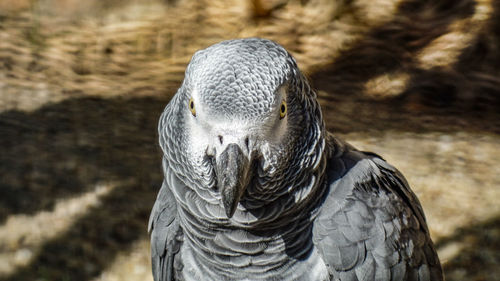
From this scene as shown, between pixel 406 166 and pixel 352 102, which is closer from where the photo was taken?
pixel 406 166

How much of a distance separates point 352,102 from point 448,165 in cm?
115

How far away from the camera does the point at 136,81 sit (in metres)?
5.34

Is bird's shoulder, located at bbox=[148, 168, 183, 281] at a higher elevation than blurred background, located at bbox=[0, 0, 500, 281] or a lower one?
higher

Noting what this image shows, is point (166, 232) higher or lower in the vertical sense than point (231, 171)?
lower

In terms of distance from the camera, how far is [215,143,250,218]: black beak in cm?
172

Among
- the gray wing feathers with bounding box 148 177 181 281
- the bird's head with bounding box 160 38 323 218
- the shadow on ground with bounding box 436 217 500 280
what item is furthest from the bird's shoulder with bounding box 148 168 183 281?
the shadow on ground with bounding box 436 217 500 280

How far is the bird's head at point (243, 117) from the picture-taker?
1.74 metres

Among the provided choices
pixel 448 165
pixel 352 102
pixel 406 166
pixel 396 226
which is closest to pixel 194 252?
pixel 396 226

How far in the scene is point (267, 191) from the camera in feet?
6.35

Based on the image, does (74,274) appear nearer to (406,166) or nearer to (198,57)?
(198,57)

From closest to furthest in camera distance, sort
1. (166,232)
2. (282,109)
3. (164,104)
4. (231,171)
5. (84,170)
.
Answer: (231,171) < (282,109) < (166,232) < (84,170) < (164,104)

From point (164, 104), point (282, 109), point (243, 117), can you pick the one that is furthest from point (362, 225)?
point (164, 104)

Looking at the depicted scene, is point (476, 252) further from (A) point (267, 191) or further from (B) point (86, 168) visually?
(B) point (86, 168)

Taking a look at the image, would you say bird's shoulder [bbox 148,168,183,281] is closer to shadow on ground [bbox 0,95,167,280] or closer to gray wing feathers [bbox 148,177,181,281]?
gray wing feathers [bbox 148,177,181,281]
